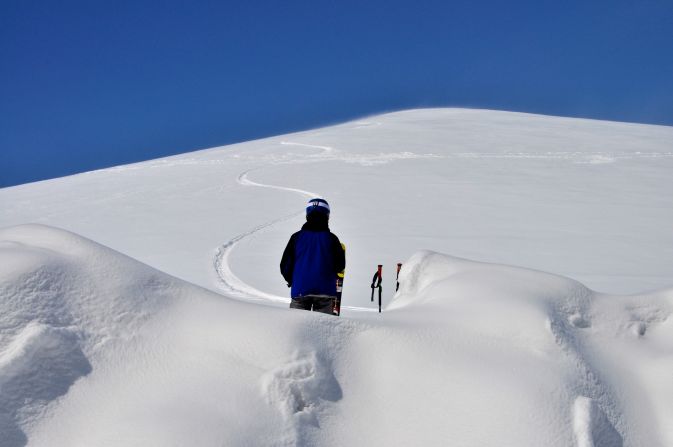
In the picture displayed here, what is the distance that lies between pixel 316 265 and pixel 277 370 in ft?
6.15

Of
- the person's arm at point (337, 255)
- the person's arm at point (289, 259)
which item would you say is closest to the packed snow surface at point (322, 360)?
the person's arm at point (337, 255)

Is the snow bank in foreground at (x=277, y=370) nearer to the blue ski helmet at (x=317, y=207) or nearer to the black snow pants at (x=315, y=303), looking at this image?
the black snow pants at (x=315, y=303)

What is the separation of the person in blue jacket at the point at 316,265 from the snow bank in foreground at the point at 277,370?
1276 mm

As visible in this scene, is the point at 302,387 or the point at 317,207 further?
the point at 317,207

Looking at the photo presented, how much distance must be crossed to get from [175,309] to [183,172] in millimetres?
19624

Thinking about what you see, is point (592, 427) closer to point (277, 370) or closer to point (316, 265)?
point (277, 370)

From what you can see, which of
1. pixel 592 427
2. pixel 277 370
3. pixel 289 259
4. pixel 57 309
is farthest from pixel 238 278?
pixel 592 427

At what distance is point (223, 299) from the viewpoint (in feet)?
10.5

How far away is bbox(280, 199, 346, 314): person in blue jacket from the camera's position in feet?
14.9

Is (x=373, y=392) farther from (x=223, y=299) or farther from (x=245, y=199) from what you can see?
(x=245, y=199)

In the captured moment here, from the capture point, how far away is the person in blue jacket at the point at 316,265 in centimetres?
455

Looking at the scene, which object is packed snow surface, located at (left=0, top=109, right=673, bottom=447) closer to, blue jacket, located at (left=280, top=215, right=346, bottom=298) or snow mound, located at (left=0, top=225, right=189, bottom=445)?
snow mound, located at (left=0, top=225, right=189, bottom=445)

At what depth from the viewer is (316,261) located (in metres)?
4.57

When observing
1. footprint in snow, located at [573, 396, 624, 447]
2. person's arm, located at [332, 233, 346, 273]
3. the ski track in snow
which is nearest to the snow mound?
person's arm, located at [332, 233, 346, 273]
